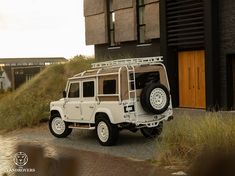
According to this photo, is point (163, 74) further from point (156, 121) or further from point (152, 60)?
point (156, 121)

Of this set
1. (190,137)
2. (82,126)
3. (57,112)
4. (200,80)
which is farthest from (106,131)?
(200,80)

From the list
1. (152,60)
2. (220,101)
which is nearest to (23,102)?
(220,101)

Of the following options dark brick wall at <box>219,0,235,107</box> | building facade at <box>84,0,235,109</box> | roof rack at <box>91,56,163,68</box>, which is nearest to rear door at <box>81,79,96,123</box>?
roof rack at <box>91,56,163,68</box>

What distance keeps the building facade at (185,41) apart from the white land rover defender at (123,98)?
6.37 meters

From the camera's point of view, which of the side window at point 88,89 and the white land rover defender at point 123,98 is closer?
the white land rover defender at point 123,98

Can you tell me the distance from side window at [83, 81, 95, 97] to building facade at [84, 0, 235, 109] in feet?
22.6

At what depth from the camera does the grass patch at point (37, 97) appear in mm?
19922

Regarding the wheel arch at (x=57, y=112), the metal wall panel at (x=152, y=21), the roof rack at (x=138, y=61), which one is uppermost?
the metal wall panel at (x=152, y=21)

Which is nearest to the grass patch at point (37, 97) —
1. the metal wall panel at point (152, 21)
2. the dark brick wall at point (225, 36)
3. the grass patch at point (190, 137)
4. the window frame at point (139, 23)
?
the window frame at point (139, 23)

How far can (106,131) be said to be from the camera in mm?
13336

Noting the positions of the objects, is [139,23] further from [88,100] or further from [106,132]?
[106,132]

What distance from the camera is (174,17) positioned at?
2178cm

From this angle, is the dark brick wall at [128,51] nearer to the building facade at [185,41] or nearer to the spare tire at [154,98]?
the building facade at [185,41]

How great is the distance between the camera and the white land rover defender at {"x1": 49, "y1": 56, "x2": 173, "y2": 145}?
42.6ft
